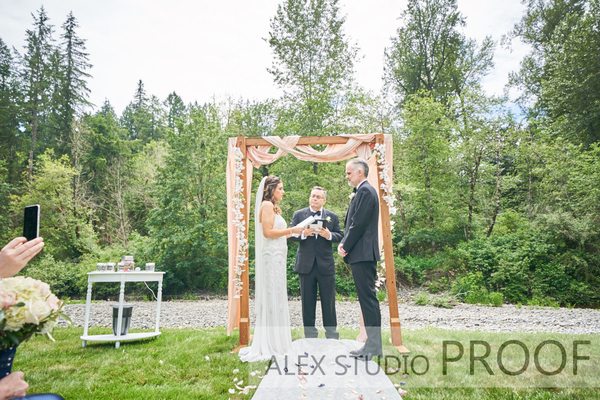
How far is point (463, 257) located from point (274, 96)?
943cm

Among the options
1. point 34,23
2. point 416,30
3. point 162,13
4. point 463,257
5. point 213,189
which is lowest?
point 463,257

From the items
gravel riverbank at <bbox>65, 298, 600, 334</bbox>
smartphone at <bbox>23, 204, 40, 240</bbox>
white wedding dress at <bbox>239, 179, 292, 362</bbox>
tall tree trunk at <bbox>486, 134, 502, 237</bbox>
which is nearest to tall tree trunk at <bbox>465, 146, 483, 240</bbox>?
tall tree trunk at <bbox>486, 134, 502, 237</bbox>

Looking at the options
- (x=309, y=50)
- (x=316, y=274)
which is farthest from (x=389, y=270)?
(x=309, y=50)

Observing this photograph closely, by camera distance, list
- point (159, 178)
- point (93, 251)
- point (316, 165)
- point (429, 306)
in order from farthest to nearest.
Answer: point (93, 251) < point (316, 165) < point (159, 178) < point (429, 306)

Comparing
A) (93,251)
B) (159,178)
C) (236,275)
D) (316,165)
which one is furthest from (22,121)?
(236,275)

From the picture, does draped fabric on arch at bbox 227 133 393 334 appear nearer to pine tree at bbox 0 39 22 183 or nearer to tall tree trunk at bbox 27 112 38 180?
tall tree trunk at bbox 27 112 38 180

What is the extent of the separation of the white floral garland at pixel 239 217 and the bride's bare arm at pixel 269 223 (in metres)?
0.75

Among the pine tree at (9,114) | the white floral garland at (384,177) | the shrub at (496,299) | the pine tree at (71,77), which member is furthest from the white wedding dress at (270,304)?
the pine tree at (71,77)

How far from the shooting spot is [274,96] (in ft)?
50.2

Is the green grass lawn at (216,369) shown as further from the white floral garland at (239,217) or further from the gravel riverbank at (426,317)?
the gravel riverbank at (426,317)

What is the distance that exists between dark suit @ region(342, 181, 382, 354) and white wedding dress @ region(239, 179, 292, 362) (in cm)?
87

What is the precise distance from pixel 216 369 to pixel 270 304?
0.98 m

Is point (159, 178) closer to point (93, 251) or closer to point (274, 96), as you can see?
point (93, 251)

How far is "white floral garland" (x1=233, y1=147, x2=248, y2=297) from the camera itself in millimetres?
5188
